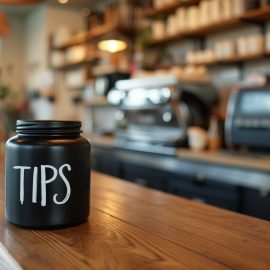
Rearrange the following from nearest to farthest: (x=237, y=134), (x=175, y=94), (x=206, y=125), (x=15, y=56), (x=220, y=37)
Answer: (x=237, y=134), (x=175, y=94), (x=206, y=125), (x=220, y=37), (x=15, y=56)

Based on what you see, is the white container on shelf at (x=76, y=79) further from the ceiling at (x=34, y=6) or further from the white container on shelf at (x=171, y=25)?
the white container on shelf at (x=171, y=25)

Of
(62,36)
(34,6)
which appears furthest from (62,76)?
(34,6)

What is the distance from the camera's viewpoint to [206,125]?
3.36 m

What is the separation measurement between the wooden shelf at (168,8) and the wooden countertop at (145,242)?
2.98 m

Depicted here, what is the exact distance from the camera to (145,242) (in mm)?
642

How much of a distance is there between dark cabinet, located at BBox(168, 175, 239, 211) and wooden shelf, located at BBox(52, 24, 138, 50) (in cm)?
236

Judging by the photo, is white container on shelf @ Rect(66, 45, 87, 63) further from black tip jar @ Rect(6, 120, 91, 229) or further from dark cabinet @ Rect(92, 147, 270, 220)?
black tip jar @ Rect(6, 120, 91, 229)

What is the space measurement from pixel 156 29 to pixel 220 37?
2.09 ft

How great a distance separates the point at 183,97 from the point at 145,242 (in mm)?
2584

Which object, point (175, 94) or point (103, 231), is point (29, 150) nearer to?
point (103, 231)

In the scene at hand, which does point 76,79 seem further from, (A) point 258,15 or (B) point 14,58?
(A) point 258,15

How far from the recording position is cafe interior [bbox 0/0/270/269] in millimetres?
2471

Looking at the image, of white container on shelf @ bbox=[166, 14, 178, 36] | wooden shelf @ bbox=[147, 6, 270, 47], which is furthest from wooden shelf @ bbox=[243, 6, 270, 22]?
white container on shelf @ bbox=[166, 14, 178, 36]

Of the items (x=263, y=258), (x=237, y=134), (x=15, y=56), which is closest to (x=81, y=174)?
(x=263, y=258)
